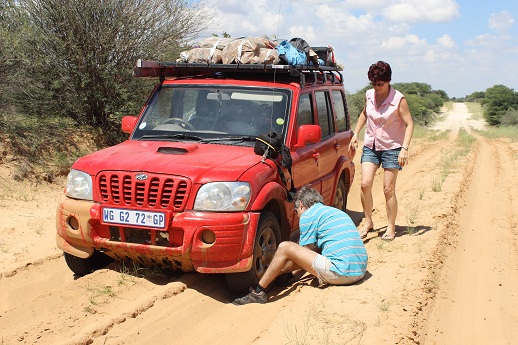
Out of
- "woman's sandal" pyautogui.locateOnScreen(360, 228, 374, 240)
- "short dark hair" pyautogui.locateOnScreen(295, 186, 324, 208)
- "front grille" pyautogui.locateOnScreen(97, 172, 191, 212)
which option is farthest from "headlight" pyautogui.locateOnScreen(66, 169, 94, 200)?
"woman's sandal" pyautogui.locateOnScreen(360, 228, 374, 240)

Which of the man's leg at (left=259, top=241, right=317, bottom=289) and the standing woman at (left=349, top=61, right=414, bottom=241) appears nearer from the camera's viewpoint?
the man's leg at (left=259, top=241, right=317, bottom=289)

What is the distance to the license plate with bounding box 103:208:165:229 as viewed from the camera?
5395 mm

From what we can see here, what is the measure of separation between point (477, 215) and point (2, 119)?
26.4 ft

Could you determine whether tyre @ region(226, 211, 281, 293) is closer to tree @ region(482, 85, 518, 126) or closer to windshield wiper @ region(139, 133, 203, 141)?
Answer: windshield wiper @ region(139, 133, 203, 141)

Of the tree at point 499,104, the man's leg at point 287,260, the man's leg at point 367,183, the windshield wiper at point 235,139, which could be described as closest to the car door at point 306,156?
the windshield wiper at point 235,139

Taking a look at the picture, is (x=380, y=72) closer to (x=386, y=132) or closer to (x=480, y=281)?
(x=386, y=132)

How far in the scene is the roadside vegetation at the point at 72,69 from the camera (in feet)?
36.8

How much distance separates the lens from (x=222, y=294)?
19.5 feet

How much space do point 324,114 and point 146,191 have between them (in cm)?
324

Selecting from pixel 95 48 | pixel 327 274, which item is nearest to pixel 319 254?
pixel 327 274

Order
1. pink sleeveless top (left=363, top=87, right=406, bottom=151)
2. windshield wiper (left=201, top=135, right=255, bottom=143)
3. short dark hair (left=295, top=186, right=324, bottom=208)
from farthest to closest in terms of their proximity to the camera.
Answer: pink sleeveless top (left=363, top=87, right=406, bottom=151), windshield wiper (left=201, top=135, right=255, bottom=143), short dark hair (left=295, top=186, right=324, bottom=208)

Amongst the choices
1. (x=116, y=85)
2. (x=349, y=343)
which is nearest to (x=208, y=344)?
(x=349, y=343)

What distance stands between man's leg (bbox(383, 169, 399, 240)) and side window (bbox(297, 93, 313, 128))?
44.8 inches

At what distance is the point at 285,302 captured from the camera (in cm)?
573
